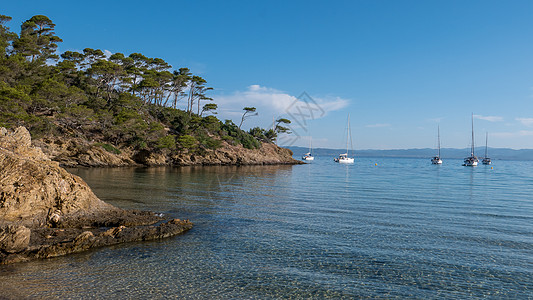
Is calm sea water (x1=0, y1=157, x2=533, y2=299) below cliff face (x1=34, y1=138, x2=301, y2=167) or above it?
below

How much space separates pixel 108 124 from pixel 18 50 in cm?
1521

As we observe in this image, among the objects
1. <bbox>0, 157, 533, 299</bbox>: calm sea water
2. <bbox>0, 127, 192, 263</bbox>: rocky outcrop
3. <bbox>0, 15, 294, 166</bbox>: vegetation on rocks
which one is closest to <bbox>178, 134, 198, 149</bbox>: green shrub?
<bbox>0, 15, 294, 166</bbox>: vegetation on rocks

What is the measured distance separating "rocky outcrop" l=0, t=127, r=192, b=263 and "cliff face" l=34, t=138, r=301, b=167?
30.2 meters

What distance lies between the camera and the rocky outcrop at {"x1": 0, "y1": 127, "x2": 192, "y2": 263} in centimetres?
842

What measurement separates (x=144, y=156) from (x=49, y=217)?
138ft

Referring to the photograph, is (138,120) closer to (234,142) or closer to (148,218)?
(234,142)

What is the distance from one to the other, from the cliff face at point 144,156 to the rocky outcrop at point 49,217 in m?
30.2

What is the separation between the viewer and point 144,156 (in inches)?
2005

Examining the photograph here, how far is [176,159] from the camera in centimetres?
5569

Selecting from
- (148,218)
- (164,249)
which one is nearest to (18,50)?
(148,218)

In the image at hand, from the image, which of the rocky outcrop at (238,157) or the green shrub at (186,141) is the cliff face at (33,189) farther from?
the green shrub at (186,141)

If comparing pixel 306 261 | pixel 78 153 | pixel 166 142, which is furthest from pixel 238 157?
pixel 306 261

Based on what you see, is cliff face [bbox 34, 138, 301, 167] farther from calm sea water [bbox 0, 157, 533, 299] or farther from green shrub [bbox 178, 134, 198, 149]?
calm sea water [bbox 0, 157, 533, 299]

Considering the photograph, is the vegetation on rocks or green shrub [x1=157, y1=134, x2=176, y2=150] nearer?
the vegetation on rocks
